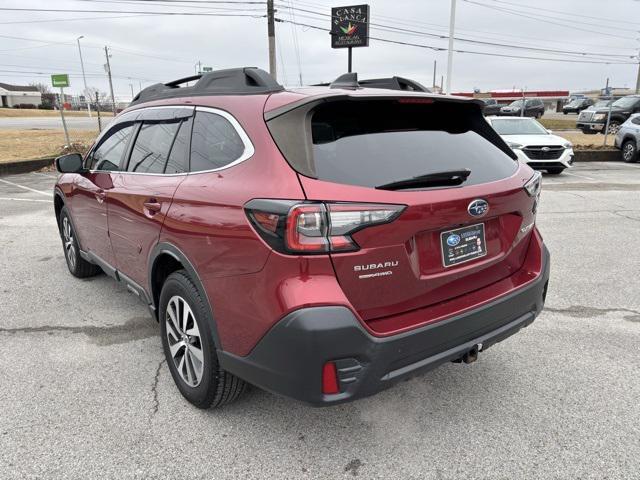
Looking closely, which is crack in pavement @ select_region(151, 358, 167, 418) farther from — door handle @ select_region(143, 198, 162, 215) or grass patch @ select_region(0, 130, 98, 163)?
grass patch @ select_region(0, 130, 98, 163)

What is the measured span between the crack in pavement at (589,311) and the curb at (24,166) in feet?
47.6

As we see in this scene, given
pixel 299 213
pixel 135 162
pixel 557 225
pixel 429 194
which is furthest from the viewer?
pixel 557 225

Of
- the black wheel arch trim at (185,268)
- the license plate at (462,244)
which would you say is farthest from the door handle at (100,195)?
→ the license plate at (462,244)

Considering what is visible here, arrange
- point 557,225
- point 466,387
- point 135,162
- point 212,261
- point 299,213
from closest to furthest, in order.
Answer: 1. point 299,213
2. point 212,261
3. point 466,387
4. point 135,162
5. point 557,225

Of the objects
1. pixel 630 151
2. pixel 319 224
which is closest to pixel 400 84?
pixel 319 224

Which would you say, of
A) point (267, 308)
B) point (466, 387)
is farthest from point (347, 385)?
point (466, 387)

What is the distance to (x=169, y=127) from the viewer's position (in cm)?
309

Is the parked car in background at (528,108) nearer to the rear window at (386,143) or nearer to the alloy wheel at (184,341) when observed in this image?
the rear window at (386,143)

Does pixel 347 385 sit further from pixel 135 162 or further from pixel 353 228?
pixel 135 162

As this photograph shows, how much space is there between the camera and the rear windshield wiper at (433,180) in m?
2.21

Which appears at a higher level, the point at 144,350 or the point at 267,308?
the point at 267,308

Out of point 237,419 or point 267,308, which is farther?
point 237,419

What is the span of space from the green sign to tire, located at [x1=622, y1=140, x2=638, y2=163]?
17771mm

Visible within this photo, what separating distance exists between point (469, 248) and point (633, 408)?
1423 mm
